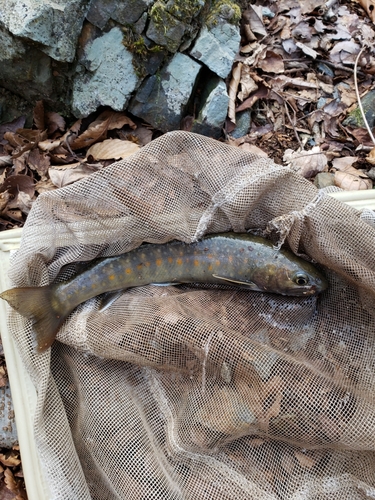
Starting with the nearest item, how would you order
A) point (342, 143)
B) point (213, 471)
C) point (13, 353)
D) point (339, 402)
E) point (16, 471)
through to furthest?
point (339, 402)
point (213, 471)
point (13, 353)
point (16, 471)
point (342, 143)

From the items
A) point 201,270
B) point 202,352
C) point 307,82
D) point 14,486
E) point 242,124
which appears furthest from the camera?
point 307,82

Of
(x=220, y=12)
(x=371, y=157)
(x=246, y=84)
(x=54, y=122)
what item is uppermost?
(x=220, y=12)

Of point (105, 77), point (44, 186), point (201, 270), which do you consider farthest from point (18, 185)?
point (201, 270)

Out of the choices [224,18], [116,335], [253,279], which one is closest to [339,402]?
[253,279]

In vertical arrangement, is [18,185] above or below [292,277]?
below

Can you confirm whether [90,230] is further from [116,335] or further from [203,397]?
[203,397]

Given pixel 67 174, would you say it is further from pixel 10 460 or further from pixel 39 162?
pixel 10 460
